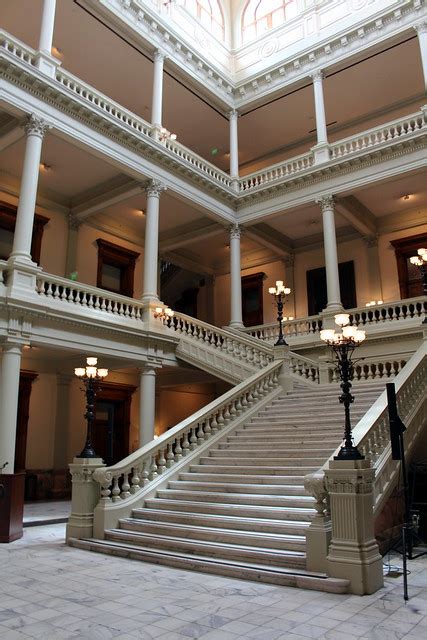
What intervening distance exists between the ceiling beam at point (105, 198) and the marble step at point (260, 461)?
400 inches

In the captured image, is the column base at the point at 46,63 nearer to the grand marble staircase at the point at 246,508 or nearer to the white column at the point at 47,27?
the white column at the point at 47,27

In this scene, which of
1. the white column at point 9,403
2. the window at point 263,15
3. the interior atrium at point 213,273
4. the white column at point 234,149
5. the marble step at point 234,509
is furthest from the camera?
the window at point 263,15

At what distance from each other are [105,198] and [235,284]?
5758 mm

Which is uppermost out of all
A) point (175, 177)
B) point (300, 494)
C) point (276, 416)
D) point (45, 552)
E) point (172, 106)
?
point (172, 106)

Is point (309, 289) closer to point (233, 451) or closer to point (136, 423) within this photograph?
point (136, 423)

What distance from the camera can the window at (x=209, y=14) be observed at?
863 inches

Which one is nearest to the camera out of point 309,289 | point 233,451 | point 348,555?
point 348,555

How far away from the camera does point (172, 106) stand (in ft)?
71.5

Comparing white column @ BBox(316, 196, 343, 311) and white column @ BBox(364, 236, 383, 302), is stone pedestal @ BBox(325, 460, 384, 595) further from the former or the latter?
white column @ BBox(364, 236, 383, 302)

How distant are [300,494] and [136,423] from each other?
12.6 metres

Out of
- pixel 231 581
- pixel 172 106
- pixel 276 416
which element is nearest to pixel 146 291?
pixel 276 416

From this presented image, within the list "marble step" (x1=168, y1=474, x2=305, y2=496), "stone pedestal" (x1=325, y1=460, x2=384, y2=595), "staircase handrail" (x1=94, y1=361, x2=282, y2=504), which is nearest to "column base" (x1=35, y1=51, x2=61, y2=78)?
"staircase handrail" (x1=94, y1=361, x2=282, y2=504)

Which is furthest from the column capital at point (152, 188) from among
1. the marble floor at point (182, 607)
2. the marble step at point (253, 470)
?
the marble floor at point (182, 607)

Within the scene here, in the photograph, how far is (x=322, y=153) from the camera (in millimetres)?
19703
